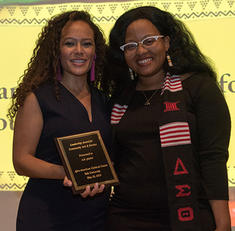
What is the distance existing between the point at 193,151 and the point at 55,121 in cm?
68

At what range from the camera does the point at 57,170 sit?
6.50ft

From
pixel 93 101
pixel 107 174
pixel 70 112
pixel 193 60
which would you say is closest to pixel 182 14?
pixel 193 60

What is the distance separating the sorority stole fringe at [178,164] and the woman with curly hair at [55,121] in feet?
1.12

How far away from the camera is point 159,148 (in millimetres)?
1983

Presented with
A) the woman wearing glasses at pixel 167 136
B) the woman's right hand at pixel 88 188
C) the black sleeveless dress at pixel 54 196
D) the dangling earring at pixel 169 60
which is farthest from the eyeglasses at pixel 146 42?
the woman's right hand at pixel 88 188

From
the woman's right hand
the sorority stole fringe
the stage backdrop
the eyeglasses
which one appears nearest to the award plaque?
the woman's right hand

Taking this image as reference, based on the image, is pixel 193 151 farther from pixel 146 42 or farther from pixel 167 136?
pixel 146 42

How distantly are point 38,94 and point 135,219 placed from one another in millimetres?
764

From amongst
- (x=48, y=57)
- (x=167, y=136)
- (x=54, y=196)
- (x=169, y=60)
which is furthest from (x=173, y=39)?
(x=54, y=196)

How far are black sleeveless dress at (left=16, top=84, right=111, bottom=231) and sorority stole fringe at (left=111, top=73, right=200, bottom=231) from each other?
15.7 inches

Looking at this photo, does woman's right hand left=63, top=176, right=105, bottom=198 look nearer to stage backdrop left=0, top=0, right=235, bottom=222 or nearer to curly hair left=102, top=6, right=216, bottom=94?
curly hair left=102, top=6, right=216, bottom=94

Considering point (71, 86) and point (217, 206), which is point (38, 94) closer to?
point (71, 86)

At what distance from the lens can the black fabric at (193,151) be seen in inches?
74.8

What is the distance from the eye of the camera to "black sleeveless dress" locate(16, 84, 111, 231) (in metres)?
2.06
